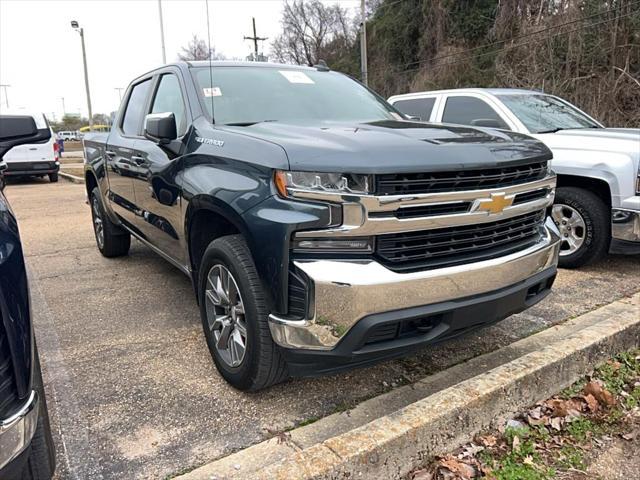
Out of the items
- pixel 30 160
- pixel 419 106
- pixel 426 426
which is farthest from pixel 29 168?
pixel 426 426

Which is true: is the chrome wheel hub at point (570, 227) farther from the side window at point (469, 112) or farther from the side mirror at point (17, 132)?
the side mirror at point (17, 132)

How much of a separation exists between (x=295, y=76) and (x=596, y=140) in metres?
2.93

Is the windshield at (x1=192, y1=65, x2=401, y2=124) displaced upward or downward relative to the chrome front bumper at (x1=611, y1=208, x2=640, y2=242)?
upward

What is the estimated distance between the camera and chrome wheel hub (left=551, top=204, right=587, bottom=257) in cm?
493

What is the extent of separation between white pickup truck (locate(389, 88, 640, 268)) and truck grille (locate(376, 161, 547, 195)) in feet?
5.65

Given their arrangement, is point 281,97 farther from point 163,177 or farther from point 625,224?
point 625,224

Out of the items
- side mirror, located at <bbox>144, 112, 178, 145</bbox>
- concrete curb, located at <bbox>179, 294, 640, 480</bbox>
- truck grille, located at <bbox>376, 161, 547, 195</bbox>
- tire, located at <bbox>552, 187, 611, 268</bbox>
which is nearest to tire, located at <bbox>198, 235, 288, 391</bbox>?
concrete curb, located at <bbox>179, 294, 640, 480</bbox>

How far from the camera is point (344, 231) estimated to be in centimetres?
220

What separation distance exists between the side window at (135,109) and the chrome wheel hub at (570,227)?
12.5ft

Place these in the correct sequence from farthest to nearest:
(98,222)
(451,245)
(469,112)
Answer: (469,112) → (98,222) → (451,245)

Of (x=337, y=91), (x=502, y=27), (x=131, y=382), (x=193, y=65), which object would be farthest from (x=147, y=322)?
(x=502, y=27)

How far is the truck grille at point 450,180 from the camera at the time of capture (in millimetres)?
2234

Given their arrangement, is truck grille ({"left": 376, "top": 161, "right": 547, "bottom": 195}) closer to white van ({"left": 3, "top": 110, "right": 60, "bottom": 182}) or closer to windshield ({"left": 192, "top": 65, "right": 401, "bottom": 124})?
windshield ({"left": 192, "top": 65, "right": 401, "bottom": 124})

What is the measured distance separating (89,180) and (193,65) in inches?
112
